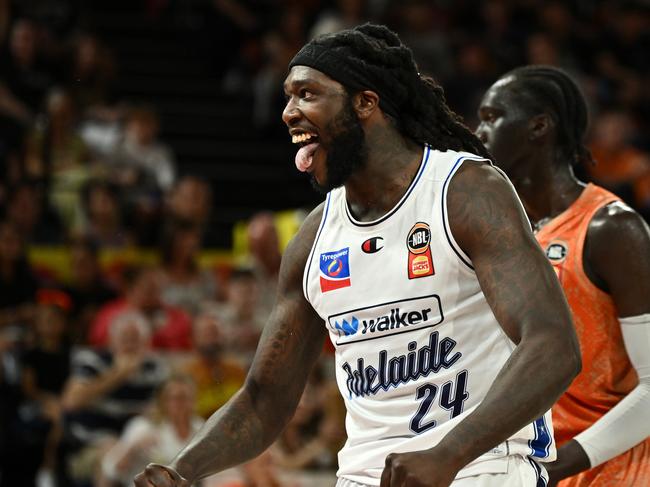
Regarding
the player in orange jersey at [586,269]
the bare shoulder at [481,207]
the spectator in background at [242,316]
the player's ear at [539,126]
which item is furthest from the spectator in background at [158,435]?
the bare shoulder at [481,207]

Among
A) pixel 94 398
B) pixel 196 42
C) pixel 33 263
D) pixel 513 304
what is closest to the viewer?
pixel 513 304

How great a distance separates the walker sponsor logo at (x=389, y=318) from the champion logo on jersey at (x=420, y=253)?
70 mm

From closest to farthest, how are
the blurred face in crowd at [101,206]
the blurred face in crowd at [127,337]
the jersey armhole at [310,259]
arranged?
the jersey armhole at [310,259] < the blurred face in crowd at [127,337] < the blurred face in crowd at [101,206]

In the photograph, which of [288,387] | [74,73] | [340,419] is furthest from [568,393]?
[74,73]

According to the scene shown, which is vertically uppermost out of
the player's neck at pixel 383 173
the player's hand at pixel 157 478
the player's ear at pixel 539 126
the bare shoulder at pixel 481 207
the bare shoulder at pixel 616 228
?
the player's ear at pixel 539 126

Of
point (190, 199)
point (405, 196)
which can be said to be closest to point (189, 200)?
point (190, 199)

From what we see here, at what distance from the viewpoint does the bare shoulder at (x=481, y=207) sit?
3076mm

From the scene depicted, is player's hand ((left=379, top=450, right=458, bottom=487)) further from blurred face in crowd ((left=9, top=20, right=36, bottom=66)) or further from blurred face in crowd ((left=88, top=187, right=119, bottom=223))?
blurred face in crowd ((left=9, top=20, right=36, bottom=66))

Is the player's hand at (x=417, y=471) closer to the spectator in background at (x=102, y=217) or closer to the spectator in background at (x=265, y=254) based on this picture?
the spectator in background at (x=265, y=254)

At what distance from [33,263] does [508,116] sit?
634 centimetres

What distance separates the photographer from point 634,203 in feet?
34.9

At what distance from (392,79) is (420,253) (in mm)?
572

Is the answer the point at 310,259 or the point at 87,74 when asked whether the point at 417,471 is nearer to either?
the point at 310,259

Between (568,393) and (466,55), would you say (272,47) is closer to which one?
(466,55)
